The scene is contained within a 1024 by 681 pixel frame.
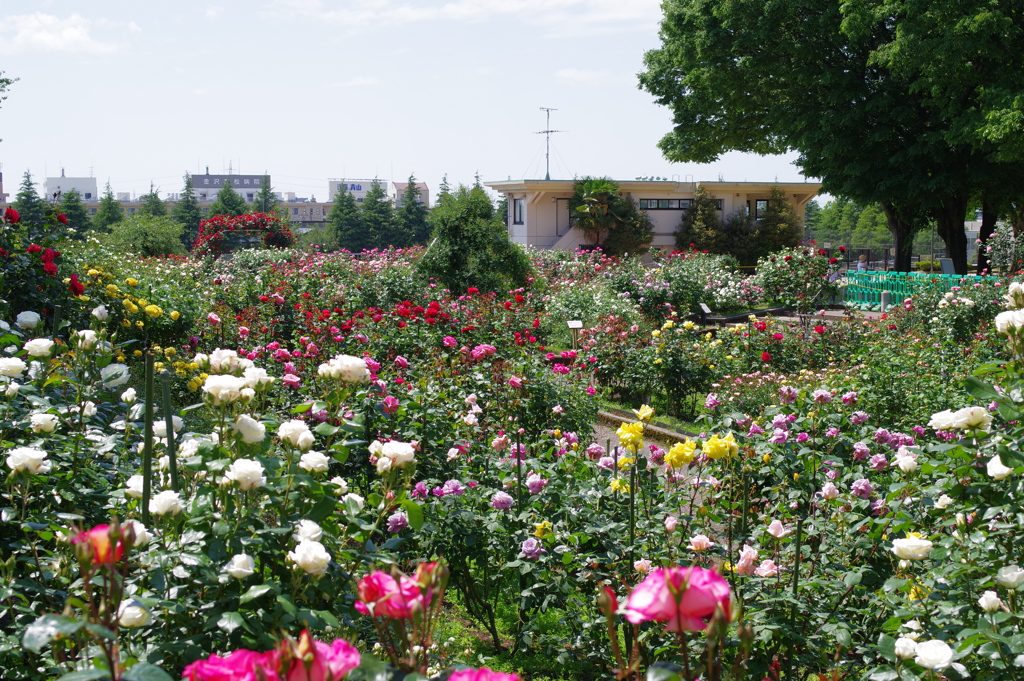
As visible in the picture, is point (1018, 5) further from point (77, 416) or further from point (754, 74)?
point (77, 416)

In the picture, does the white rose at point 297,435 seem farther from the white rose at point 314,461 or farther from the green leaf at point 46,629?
the green leaf at point 46,629

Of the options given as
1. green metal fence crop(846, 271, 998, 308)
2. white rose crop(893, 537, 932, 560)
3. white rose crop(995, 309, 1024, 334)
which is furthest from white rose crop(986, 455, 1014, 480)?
green metal fence crop(846, 271, 998, 308)

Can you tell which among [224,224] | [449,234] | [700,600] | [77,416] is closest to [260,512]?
[77,416]

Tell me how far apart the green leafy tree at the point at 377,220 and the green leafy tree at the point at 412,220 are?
508 millimetres

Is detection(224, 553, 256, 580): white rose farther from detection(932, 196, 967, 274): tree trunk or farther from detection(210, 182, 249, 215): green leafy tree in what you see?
detection(210, 182, 249, 215): green leafy tree

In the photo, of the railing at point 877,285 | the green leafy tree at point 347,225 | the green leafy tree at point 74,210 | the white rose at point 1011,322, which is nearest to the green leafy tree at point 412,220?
the green leafy tree at point 347,225

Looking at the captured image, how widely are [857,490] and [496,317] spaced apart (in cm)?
625

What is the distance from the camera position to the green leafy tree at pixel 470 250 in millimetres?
12930

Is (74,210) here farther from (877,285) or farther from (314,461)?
(314,461)

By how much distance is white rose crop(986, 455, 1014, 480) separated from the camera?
201 centimetres

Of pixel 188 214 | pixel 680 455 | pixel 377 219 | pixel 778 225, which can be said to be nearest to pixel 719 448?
pixel 680 455

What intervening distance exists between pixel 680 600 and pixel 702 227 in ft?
98.7

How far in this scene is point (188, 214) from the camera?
5094 cm

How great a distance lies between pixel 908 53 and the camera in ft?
50.1
